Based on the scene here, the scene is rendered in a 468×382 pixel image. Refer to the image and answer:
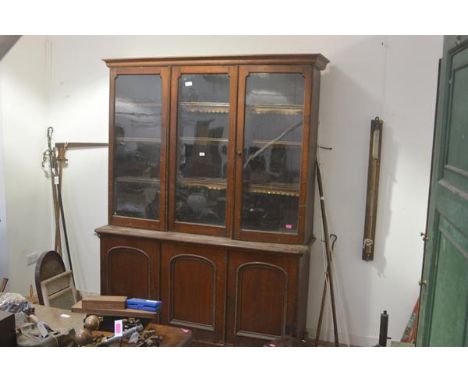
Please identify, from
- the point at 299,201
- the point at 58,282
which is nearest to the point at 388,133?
the point at 299,201

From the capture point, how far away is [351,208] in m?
3.09

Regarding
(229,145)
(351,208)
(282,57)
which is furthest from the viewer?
(351,208)

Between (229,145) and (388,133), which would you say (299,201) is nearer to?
(229,145)

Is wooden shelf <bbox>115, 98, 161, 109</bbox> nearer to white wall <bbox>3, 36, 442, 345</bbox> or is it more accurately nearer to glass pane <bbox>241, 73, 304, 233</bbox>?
white wall <bbox>3, 36, 442, 345</bbox>

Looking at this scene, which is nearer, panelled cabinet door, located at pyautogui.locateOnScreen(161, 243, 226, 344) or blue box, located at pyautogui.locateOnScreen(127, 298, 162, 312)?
blue box, located at pyautogui.locateOnScreen(127, 298, 162, 312)

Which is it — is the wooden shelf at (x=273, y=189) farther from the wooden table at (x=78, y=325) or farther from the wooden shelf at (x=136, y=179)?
the wooden table at (x=78, y=325)

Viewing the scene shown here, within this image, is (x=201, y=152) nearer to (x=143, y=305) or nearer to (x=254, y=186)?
(x=254, y=186)

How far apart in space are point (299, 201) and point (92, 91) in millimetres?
2076

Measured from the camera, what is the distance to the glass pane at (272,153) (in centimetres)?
284

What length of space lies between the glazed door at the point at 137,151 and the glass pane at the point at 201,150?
151mm

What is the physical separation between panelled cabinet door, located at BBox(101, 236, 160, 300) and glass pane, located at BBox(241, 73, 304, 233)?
754mm

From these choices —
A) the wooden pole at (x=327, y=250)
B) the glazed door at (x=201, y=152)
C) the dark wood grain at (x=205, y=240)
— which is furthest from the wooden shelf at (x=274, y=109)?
the dark wood grain at (x=205, y=240)

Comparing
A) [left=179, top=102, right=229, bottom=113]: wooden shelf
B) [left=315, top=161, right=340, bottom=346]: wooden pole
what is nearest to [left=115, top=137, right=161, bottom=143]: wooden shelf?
[left=179, top=102, right=229, bottom=113]: wooden shelf

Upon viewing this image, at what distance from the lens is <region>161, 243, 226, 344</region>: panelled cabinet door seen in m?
2.93
